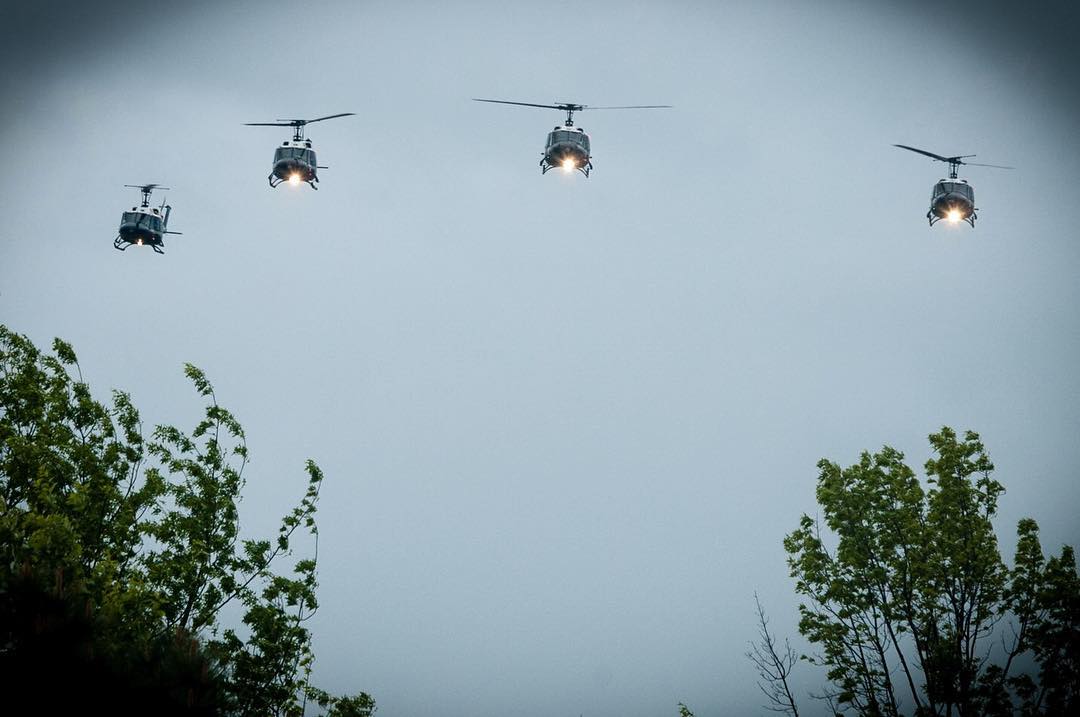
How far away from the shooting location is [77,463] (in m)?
15.6

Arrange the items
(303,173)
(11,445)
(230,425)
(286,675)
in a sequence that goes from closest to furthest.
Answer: (11,445) < (286,675) < (230,425) < (303,173)

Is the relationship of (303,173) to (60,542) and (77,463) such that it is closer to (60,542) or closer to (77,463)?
(77,463)

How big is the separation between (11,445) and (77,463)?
1627 mm

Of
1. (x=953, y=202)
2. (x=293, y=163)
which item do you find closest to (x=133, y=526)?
(x=293, y=163)

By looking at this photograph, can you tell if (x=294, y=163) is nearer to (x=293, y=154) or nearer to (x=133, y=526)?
(x=293, y=154)

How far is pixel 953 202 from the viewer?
91.9 ft

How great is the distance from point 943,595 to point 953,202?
16.8 metres

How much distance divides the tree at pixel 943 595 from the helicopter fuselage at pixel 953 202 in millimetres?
12353

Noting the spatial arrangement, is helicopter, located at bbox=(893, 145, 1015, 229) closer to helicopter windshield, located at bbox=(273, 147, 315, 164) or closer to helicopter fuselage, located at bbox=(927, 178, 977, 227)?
helicopter fuselage, located at bbox=(927, 178, 977, 227)

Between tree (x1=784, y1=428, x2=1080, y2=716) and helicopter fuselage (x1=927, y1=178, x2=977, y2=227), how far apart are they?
12353mm

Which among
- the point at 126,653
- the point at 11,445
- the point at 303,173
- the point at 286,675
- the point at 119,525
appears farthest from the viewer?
the point at 303,173

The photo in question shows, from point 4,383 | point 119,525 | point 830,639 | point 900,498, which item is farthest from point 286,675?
point 900,498

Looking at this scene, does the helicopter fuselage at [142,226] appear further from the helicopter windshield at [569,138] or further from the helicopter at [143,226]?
the helicopter windshield at [569,138]

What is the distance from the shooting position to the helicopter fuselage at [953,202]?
27.9 metres
